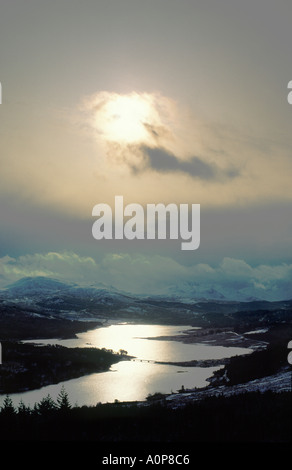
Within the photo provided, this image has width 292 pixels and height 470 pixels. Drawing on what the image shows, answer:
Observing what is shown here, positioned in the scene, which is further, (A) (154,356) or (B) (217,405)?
(A) (154,356)

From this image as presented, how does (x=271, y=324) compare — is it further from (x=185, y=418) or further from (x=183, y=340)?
(x=185, y=418)

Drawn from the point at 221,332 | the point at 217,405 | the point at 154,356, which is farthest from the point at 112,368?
the point at 221,332
